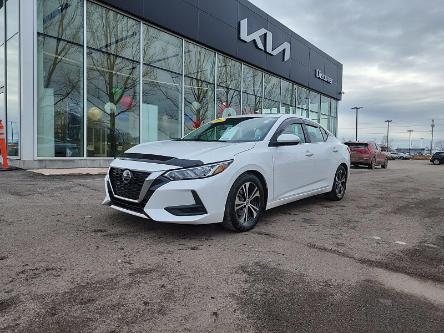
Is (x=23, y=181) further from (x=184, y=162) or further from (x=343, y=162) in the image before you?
(x=343, y=162)

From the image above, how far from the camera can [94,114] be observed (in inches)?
496

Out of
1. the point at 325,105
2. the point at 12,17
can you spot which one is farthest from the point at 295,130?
the point at 325,105

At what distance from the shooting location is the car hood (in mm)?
4135

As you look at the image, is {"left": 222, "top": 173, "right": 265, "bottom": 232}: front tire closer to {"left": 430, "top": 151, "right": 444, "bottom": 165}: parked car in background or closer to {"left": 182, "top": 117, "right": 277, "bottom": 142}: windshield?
→ {"left": 182, "top": 117, "right": 277, "bottom": 142}: windshield

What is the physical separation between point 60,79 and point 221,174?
9475 millimetres

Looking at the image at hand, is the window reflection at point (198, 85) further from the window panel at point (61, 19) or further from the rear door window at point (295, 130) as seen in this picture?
the rear door window at point (295, 130)

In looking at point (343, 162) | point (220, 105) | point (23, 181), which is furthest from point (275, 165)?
point (220, 105)

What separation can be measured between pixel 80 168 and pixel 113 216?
736 centimetres

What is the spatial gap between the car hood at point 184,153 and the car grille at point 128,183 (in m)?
0.20

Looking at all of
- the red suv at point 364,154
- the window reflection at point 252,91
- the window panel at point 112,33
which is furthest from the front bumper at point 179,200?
the red suv at point 364,154

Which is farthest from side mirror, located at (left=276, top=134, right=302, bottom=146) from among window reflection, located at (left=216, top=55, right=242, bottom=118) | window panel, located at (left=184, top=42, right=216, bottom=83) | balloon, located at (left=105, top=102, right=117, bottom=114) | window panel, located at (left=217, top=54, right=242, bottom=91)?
window panel, located at (left=217, top=54, right=242, bottom=91)

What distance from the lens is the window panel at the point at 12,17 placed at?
11.4m

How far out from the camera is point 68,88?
11922mm

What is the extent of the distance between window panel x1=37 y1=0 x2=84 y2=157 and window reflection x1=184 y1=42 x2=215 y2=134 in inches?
202
